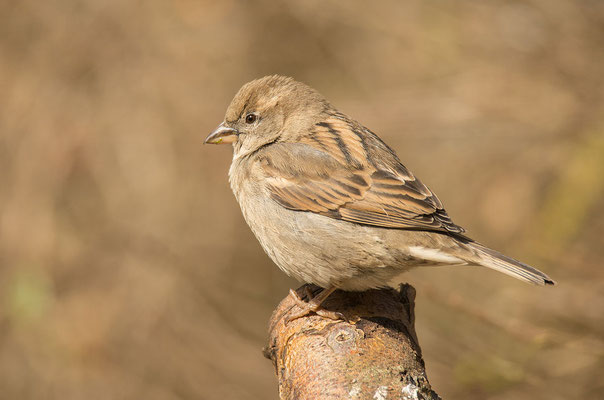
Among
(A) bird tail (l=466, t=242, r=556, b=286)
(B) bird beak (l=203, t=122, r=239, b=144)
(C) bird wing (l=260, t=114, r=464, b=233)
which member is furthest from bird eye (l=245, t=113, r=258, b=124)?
(A) bird tail (l=466, t=242, r=556, b=286)

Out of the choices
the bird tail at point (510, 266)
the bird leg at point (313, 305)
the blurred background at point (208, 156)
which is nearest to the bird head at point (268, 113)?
the bird leg at point (313, 305)

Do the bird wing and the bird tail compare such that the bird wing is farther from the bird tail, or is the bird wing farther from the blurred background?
the blurred background

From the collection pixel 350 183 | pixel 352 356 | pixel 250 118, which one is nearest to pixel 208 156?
pixel 250 118

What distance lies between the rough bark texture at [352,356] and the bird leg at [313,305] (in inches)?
2.3

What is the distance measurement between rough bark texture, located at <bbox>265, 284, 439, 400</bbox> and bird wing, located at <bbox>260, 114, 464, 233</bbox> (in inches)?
22.2

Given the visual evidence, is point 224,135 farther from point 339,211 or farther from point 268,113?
point 339,211

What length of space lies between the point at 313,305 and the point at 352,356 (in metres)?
0.87

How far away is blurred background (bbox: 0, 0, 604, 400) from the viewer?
16.8ft

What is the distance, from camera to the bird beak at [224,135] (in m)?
4.19

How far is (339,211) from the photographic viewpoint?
346cm

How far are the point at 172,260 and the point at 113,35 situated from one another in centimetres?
211

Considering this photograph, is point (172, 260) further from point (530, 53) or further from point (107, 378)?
point (530, 53)

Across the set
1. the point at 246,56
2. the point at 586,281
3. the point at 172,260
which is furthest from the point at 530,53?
the point at 172,260

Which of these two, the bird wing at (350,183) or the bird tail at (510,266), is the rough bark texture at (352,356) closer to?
the bird tail at (510,266)
